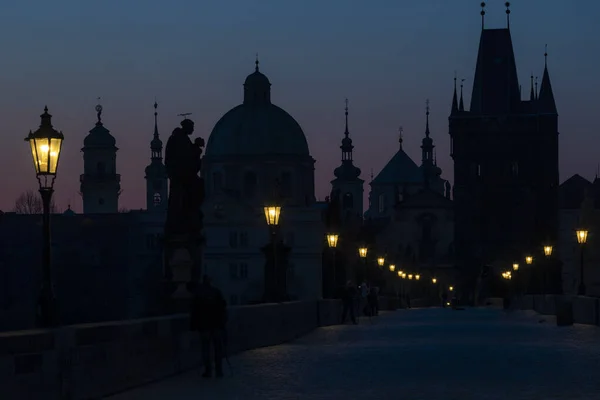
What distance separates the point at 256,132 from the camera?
160m

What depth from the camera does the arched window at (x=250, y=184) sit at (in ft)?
529

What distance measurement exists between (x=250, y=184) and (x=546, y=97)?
110ft

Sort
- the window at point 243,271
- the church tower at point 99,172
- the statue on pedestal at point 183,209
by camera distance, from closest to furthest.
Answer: the statue on pedestal at point 183,209 → the window at point 243,271 → the church tower at point 99,172

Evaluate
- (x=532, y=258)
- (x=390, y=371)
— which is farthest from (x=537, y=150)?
(x=390, y=371)

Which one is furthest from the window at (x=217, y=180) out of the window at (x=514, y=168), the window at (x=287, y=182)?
the window at (x=514, y=168)

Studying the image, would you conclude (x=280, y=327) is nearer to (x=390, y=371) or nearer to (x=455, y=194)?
(x=390, y=371)

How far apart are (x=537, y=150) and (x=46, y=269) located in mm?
150718

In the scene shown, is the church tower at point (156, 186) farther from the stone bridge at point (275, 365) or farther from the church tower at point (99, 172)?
the stone bridge at point (275, 365)

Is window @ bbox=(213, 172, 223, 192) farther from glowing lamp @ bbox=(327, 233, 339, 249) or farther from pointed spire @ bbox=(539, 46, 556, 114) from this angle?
glowing lamp @ bbox=(327, 233, 339, 249)

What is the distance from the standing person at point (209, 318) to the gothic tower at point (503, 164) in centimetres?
14432

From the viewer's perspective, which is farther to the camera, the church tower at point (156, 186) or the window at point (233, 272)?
the church tower at point (156, 186)

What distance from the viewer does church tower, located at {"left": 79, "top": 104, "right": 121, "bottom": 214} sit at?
185 meters

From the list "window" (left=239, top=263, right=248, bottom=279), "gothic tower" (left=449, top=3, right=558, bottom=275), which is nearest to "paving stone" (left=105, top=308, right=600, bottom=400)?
"window" (left=239, top=263, right=248, bottom=279)

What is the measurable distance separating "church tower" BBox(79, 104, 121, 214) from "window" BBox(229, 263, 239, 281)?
36.3 metres
